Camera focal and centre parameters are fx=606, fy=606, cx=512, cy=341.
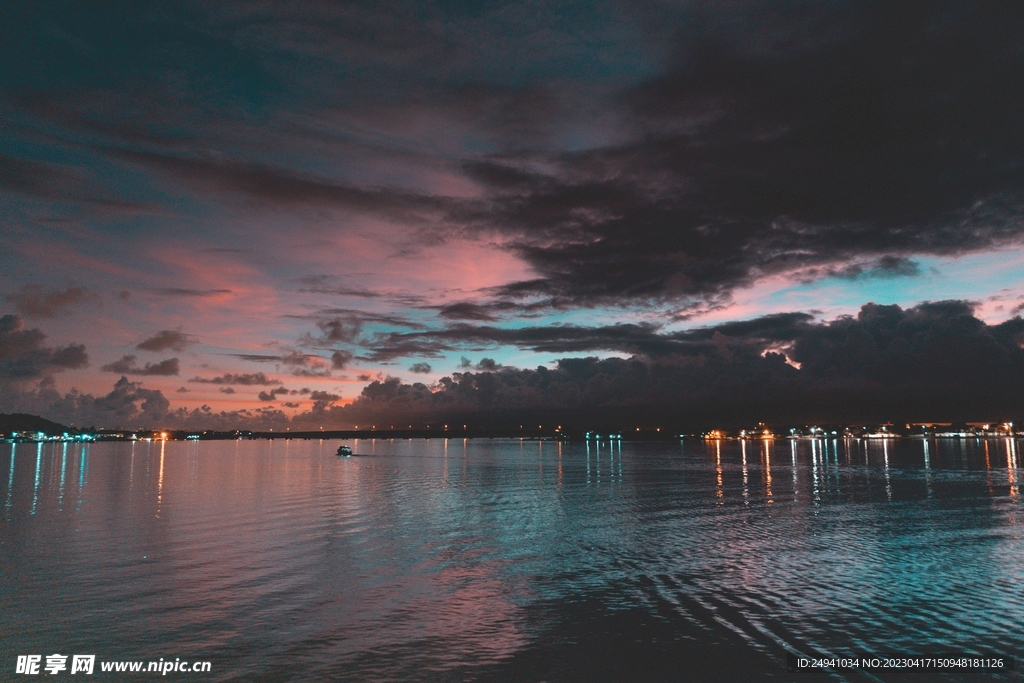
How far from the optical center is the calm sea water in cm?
2253

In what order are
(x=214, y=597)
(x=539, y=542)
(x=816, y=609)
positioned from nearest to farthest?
1. (x=816, y=609)
2. (x=214, y=597)
3. (x=539, y=542)

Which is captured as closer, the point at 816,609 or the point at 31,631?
the point at 31,631

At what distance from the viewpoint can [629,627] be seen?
25297 millimetres

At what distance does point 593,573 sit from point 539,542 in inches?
402

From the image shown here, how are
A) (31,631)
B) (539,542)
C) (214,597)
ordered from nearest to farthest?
(31,631)
(214,597)
(539,542)

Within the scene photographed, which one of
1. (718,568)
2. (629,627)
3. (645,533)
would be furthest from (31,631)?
(645,533)

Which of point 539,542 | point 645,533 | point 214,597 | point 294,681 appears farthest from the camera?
point 645,533

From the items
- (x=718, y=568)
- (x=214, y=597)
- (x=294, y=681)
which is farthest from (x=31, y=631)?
(x=718, y=568)

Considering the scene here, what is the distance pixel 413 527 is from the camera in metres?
51.3

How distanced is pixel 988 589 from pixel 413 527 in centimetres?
3859

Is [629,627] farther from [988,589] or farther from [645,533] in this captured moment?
[645,533]

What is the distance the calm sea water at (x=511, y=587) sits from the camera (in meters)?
22.5

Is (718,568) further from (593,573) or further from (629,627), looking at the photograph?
(629,627)

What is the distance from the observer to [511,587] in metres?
31.5
